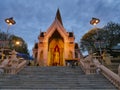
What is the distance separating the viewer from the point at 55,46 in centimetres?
3197

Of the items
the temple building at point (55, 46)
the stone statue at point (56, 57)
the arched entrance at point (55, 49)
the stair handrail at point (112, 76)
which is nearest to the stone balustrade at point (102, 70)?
the stair handrail at point (112, 76)

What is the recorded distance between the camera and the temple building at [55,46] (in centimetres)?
3019

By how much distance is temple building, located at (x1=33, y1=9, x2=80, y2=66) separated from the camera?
3019cm

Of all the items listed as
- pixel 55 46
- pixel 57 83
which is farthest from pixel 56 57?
pixel 57 83

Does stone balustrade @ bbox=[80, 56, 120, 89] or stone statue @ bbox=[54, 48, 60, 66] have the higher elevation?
stone statue @ bbox=[54, 48, 60, 66]

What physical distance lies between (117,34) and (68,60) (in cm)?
1667

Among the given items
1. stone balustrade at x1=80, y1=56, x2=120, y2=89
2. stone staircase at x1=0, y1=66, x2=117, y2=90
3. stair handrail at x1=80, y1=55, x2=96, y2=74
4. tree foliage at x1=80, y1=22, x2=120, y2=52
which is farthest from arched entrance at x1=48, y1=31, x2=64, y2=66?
stone staircase at x1=0, y1=66, x2=117, y2=90

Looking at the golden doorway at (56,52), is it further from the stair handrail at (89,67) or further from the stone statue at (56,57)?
the stair handrail at (89,67)

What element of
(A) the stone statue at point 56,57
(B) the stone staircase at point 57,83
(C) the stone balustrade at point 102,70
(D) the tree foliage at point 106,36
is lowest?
(B) the stone staircase at point 57,83

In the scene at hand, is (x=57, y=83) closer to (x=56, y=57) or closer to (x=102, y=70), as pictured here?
(x=102, y=70)

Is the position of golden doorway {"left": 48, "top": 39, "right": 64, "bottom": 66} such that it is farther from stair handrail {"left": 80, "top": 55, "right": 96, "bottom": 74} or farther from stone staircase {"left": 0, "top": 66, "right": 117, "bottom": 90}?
stone staircase {"left": 0, "top": 66, "right": 117, "bottom": 90}

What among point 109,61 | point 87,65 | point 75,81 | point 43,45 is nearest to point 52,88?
point 75,81

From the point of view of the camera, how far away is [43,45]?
30734 millimetres

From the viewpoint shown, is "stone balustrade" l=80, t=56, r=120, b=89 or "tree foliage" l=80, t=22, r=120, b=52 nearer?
"stone balustrade" l=80, t=56, r=120, b=89
